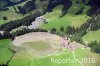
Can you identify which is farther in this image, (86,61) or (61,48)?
(61,48)

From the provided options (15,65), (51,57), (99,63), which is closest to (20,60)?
(15,65)

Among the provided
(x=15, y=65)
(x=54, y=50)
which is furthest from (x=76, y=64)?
(x=15, y=65)

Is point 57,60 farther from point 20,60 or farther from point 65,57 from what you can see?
point 20,60

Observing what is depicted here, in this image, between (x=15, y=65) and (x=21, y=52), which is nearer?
(x=15, y=65)

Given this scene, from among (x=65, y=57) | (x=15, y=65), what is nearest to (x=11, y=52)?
(x=15, y=65)

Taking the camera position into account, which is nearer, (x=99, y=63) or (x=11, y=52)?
(x=99, y=63)

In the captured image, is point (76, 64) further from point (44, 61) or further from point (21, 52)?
point (21, 52)

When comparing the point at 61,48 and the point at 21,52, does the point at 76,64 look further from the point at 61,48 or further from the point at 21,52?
the point at 21,52
